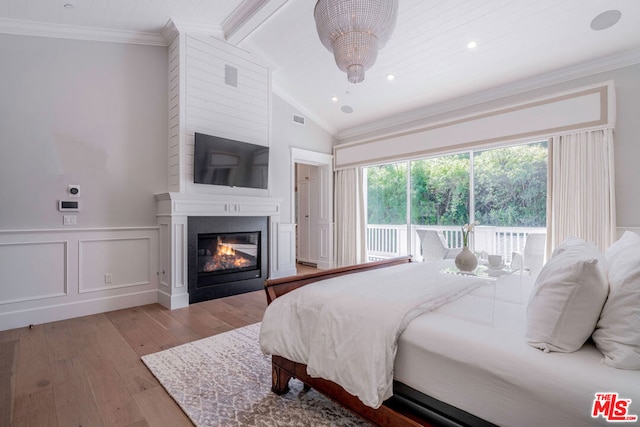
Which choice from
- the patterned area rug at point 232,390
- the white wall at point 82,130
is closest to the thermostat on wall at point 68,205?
the white wall at point 82,130

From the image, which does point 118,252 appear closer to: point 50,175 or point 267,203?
point 50,175

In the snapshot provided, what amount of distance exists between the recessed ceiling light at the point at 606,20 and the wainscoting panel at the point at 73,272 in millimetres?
5466

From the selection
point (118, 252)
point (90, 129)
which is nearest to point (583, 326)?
point (118, 252)

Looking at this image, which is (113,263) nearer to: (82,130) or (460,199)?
(82,130)

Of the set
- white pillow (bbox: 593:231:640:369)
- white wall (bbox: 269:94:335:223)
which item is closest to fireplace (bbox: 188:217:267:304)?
white wall (bbox: 269:94:335:223)

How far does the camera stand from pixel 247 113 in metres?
4.58

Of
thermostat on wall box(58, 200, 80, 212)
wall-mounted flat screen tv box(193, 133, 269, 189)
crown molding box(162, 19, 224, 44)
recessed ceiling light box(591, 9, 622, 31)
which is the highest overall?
crown molding box(162, 19, 224, 44)

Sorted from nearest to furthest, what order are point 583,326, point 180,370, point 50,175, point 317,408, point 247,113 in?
1. point 583,326
2. point 317,408
3. point 180,370
4. point 50,175
5. point 247,113

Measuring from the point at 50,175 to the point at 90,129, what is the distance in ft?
2.15

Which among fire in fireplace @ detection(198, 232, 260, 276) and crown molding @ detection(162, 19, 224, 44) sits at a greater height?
crown molding @ detection(162, 19, 224, 44)

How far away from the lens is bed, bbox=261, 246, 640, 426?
96 centimetres

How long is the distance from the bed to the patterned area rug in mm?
235

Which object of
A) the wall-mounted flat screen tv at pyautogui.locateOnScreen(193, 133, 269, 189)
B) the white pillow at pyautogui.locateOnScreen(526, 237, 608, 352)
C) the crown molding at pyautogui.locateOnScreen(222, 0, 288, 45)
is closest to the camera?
the white pillow at pyautogui.locateOnScreen(526, 237, 608, 352)

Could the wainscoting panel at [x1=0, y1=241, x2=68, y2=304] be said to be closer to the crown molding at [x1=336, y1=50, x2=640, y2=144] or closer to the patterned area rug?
the patterned area rug
